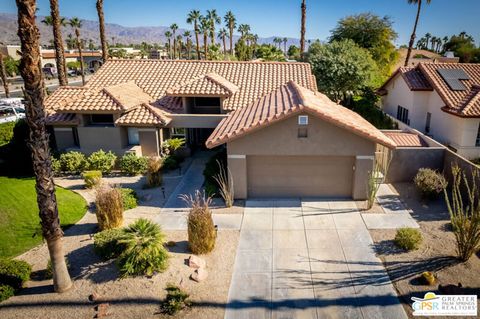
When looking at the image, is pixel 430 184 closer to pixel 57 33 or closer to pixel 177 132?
pixel 177 132

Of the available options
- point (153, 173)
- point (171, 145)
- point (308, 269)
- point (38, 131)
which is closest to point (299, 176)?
point (308, 269)

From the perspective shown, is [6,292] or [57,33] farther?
[57,33]

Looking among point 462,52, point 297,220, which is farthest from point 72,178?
point 462,52

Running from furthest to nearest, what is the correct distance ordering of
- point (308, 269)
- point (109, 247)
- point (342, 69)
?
point (342, 69) → point (109, 247) → point (308, 269)

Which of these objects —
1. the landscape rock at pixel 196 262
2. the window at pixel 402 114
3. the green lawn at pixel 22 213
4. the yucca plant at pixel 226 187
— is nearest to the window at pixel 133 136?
the green lawn at pixel 22 213

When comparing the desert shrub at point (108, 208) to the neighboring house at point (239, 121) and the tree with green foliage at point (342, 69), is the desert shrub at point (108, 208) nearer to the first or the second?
the neighboring house at point (239, 121)

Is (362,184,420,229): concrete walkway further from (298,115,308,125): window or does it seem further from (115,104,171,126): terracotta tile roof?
(115,104,171,126): terracotta tile roof
